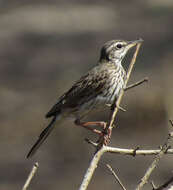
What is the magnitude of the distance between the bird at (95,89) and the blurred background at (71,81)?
3320 mm

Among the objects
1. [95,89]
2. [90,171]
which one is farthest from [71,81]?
[90,171]

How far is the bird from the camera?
349 inches

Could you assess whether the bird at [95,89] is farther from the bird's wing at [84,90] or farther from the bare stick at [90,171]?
the bare stick at [90,171]

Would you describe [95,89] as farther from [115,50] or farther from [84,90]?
[115,50]

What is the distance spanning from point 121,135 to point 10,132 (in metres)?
2.41

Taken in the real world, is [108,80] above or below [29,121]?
above

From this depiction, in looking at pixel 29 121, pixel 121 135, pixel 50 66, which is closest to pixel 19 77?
pixel 50 66

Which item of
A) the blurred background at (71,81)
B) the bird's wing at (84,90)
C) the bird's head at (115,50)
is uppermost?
the bird's head at (115,50)

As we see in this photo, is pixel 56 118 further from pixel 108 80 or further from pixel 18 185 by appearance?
pixel 18 185

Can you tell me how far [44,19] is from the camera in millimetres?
22328

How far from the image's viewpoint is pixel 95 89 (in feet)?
29.3

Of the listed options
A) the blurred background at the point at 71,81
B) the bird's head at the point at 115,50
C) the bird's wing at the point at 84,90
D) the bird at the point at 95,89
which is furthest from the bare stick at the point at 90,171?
the blurred background at the point at 71,81

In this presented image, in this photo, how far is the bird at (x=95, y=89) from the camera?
887 cm

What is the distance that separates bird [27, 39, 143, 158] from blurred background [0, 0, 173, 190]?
332cm
